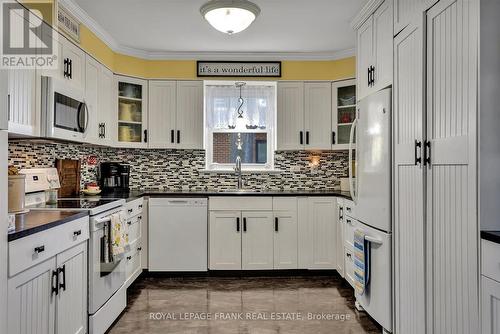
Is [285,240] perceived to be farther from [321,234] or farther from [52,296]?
[52,296]

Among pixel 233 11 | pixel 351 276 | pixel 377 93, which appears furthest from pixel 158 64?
pixel 351 276

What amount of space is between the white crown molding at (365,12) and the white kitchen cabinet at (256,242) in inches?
86.7

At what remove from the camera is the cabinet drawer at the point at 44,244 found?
1.66 meters

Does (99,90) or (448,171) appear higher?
(99,90)

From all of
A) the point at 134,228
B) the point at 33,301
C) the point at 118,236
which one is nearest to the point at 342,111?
the point at 134,228

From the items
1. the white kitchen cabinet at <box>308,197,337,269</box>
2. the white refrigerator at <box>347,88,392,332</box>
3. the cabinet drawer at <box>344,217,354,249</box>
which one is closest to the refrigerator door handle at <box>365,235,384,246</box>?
the white refrigerator at <box>347,88,392,332</box>

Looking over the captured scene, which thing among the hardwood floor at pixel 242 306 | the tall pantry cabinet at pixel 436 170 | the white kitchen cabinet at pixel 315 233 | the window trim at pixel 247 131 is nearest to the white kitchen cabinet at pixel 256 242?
the hardwood floor at pixel 242 306

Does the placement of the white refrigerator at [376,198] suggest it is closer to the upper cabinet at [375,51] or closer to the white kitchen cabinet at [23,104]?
the upper cabinet at [375,51]

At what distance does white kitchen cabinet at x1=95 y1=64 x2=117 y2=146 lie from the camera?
381 centimetres

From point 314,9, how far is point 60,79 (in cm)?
225

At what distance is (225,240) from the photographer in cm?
418

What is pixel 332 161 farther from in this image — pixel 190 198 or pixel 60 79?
pixel 60 79

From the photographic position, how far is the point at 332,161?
4.79 meters

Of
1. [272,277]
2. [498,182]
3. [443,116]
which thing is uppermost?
[443,116]
